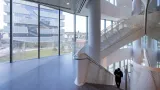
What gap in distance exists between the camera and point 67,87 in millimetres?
4590

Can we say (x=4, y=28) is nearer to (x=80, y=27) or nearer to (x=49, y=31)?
(x=49, y=31)

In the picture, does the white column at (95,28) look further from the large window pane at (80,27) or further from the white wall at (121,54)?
the white wall at (121,54)

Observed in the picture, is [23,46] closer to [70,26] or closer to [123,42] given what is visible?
[70,26]

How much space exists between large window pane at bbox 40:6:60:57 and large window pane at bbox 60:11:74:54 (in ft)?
1.64

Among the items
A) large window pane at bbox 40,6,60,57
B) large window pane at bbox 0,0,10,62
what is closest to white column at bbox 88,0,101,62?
large window pane at bbox 40,6,60,57

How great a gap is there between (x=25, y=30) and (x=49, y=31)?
206cm

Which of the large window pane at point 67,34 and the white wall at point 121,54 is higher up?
the large window pane at point 67,34

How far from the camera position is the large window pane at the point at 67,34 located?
13182 mm

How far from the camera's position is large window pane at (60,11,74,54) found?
13182 mm

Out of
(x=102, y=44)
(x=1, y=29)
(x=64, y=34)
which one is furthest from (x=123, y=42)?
(x=1, y=29)

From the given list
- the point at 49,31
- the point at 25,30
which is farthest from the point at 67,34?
the point at 25,30

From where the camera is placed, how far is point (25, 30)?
1038 centimetres

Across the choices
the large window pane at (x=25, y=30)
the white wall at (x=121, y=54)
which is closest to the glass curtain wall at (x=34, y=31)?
the large window pane at (x=25, y=30)

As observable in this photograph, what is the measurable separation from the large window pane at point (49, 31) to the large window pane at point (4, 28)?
8.19ft
